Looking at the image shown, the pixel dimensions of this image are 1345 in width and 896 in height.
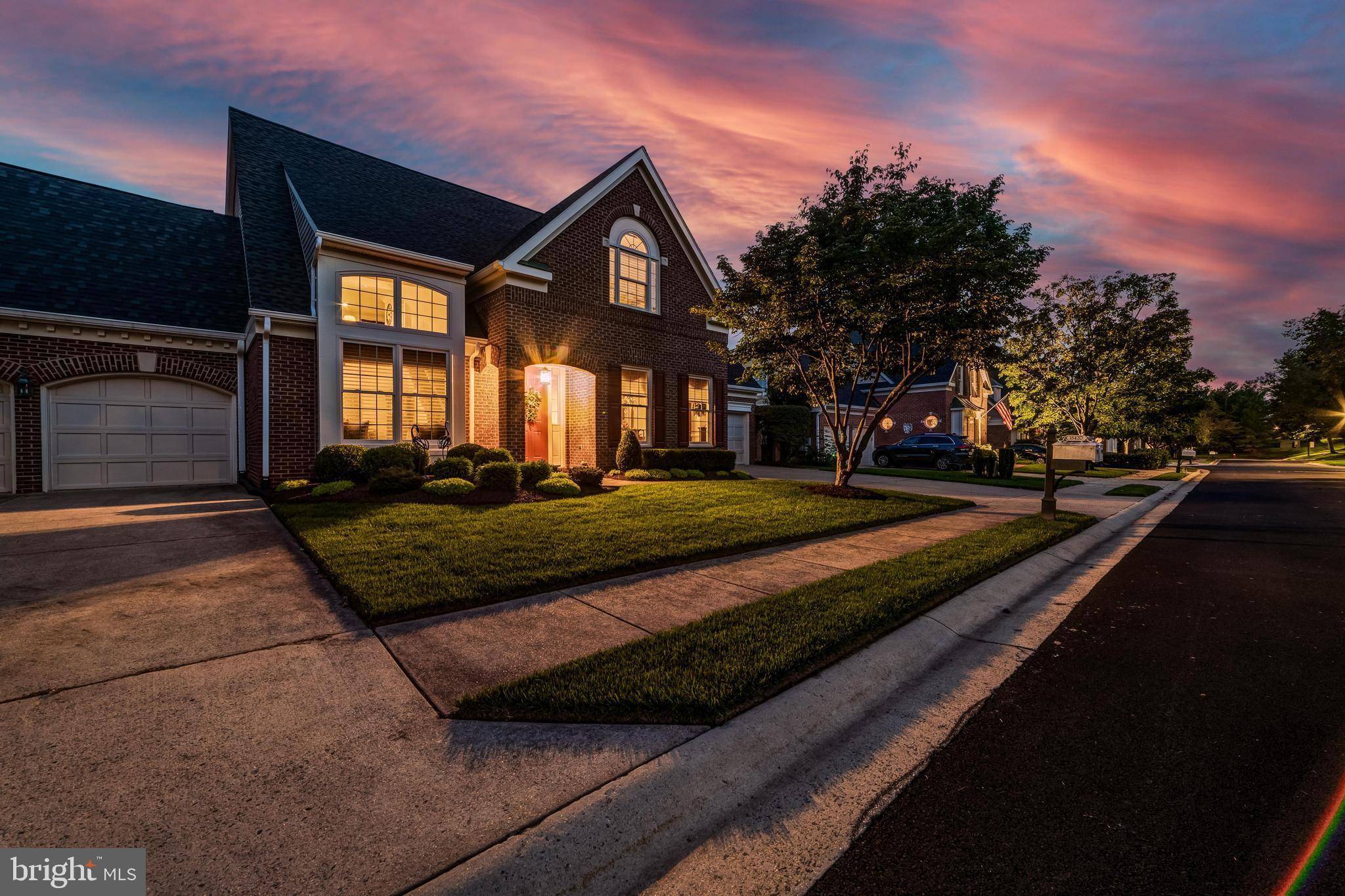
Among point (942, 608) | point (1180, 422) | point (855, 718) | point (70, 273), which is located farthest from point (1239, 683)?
point (1180, 422)

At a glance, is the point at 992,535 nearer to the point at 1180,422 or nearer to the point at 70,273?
the point at 70,273

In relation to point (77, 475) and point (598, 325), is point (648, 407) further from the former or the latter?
point (77, 475)

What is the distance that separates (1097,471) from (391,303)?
3003 centimetres

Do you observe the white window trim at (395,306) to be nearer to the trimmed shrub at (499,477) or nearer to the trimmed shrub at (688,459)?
the trimmed shrub at (499,477)

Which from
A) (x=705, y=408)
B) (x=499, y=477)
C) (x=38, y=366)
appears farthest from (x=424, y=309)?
(x=705, y=408)

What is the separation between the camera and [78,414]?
10.5 metres

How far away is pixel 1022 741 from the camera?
8.98 feet

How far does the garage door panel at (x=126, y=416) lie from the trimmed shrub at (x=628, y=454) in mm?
10101

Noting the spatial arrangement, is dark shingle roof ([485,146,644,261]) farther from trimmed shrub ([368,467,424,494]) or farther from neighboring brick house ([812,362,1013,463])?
neighboring brick house ([812,362,1013,463])

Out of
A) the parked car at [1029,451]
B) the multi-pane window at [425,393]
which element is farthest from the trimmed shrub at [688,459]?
the parked car at [1029,451]

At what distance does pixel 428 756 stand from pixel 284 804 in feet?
1.75

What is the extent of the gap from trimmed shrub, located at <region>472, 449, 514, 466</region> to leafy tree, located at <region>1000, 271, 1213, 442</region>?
24.2m

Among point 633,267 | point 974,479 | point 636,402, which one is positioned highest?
point 633,267

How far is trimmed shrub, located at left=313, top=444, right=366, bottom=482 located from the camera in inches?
399
